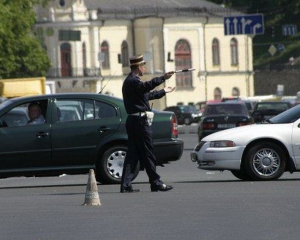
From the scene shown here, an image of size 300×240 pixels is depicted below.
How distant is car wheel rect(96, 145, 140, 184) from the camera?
24234 mm

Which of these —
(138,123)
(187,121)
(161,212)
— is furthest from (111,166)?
(187,121)

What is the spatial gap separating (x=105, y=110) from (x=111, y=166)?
3.11 feet

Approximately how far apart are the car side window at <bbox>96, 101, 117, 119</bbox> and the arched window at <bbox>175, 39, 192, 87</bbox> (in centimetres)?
10479

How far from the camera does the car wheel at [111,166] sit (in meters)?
24.2

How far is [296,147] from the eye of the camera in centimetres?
2405

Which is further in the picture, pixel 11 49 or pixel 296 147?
pixel 11 49

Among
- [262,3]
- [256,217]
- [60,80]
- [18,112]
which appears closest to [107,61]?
[60,80]

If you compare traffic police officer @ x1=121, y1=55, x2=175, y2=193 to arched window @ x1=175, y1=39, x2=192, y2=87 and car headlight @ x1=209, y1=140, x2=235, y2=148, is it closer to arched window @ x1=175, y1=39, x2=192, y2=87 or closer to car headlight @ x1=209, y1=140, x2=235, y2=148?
car headlight @ x1=209, y1=140, x2=235, y2=148

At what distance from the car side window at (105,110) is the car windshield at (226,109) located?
18.6 metres

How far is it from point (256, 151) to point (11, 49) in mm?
55381

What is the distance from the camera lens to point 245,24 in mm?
80250

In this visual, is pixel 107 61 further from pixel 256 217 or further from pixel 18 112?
pixel 256 217

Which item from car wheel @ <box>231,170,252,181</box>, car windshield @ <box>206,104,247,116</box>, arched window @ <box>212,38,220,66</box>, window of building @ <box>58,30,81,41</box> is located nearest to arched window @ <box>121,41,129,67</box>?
arched window @ <box>212,38,220,66</box>

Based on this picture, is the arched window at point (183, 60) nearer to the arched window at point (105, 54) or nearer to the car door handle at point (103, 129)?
the arched window at point (105, 54)
